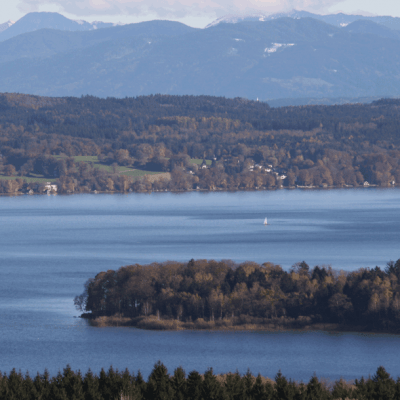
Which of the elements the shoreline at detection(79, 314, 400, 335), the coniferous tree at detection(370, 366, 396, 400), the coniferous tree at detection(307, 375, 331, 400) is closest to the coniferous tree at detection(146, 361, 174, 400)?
the coniferous tree at detection(307, 375, 331, 400)

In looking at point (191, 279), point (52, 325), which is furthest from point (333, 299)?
point (52, 325)

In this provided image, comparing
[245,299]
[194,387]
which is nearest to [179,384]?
[194,387]

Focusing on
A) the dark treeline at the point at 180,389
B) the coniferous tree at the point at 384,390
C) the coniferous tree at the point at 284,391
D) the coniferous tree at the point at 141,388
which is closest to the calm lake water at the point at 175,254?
the coniferous tree at the point at 384,390

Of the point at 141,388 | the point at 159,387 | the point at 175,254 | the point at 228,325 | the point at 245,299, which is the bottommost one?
the point at 228,325

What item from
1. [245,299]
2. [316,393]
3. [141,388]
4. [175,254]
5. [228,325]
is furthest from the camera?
[175,254]

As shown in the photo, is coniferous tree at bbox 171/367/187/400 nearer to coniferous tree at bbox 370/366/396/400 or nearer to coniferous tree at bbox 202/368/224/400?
coniferous tree at bbox 202/368/224/400

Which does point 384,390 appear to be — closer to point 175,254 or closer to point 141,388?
point 141,388

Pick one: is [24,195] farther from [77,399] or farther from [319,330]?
[77,399]
